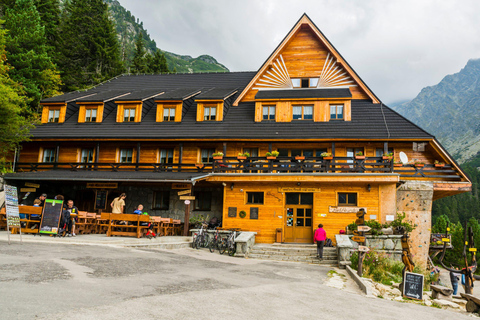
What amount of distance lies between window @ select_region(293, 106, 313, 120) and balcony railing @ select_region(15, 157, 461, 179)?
9.99 feet

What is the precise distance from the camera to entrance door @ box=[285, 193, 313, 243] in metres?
20.4

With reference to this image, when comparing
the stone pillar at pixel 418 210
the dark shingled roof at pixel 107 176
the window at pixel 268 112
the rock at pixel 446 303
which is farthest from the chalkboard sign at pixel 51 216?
the stone pillar at pixel 418 210

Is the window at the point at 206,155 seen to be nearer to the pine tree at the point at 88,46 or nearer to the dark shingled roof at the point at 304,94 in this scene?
the dark shingled roof at the point at 304,94

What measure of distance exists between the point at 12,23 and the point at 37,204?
25.2 meters

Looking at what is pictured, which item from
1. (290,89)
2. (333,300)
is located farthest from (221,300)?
(290,89)

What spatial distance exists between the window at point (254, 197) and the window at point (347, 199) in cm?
419

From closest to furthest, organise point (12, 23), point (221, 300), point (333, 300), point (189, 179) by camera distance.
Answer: point (221, 300)
point (333, 300)
point (189, 179)
point (12, 23)

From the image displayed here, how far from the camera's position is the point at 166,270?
10.6 m

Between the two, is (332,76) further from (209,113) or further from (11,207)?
(11,207)

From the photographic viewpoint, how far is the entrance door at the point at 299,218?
20.4 meters

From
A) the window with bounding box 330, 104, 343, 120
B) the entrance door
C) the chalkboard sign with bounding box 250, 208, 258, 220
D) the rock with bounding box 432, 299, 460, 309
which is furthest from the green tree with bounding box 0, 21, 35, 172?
the rock with bounding box 432, 299, 460, 309

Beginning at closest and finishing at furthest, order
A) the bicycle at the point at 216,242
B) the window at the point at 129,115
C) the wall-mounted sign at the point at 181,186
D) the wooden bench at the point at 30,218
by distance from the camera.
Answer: the wooden bench at the point at 30,218, the bicycle at the point at 216,242, the wall-mounted sign at the point at 181,186, the window at the point at 129,115

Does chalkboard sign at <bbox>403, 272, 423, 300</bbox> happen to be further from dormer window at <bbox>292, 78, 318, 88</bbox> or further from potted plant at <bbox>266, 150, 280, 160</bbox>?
dormer window at <bbox>292, 78, 318, 88</bbox>

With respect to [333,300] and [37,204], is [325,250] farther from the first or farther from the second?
[37,204]
